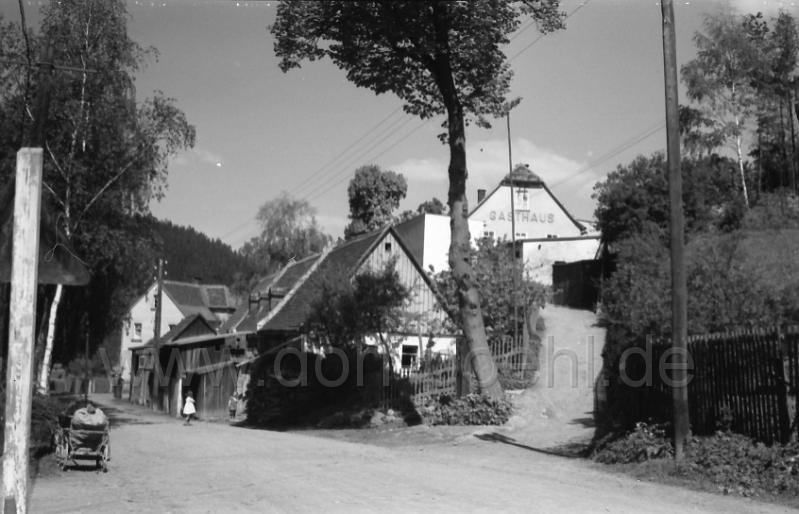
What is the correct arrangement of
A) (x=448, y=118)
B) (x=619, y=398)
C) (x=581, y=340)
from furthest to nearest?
(x=581, y=340), (x=448, y=118), (x=619, y=398)

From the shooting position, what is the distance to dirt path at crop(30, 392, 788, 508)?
36.3 feet

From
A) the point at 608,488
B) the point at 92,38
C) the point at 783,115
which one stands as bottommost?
the point at 608,488

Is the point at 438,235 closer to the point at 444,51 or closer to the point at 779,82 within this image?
the point at 779,82

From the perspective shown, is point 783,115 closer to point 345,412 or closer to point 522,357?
point 522,357

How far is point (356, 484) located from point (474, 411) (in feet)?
32.5

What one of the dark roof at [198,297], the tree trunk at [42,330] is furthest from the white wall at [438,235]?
the tree trunk at [42,330]

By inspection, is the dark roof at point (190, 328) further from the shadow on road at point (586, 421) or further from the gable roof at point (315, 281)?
the shadow on road at point (586, 421)

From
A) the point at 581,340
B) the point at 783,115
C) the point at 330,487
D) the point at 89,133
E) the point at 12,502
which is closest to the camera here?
the point at 12,502

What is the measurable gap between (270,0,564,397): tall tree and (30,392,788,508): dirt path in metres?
5.48

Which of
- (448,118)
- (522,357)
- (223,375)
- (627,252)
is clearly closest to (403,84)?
(448,118)

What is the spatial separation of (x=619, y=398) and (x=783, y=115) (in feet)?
110

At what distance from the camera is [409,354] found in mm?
33625

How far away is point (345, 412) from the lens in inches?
1105

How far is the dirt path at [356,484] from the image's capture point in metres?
11.1
